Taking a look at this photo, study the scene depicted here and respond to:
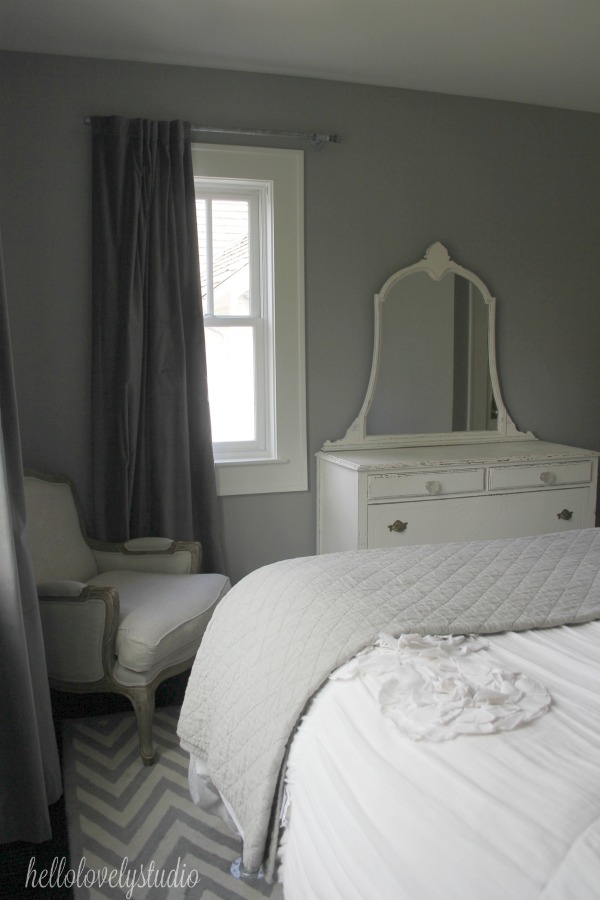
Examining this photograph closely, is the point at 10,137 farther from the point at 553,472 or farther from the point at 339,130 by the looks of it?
the point at 553,472

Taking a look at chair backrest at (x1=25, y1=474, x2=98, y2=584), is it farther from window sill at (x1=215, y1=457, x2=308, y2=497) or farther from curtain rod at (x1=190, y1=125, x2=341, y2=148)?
curtain rod at (x1=190, y1=125, x2=341, y2=148)

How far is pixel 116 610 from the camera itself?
89.4 inches

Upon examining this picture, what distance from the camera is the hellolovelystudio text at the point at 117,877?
1728 mm

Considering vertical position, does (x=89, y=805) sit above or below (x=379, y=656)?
below

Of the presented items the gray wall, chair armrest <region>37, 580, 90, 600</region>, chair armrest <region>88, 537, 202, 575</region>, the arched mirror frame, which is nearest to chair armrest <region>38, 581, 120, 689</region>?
chair armrest <region>37, 580, 90, 600</region>

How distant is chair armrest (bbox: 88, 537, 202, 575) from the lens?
9.15 feet

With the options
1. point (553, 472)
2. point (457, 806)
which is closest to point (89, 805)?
point (457, 806)

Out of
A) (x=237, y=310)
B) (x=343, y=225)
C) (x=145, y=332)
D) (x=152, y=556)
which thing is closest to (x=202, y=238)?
(x=237, y=310)

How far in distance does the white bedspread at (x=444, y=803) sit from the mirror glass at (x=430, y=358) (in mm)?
2169

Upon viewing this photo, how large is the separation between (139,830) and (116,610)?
0.66 meters

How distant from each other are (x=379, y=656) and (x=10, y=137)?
8.55ft

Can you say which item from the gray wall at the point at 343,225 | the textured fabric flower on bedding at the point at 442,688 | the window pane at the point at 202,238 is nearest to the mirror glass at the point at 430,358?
the gray wall at the point at 343,225

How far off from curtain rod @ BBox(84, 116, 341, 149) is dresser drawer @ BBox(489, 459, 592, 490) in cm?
169

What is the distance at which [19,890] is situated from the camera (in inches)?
68.7
